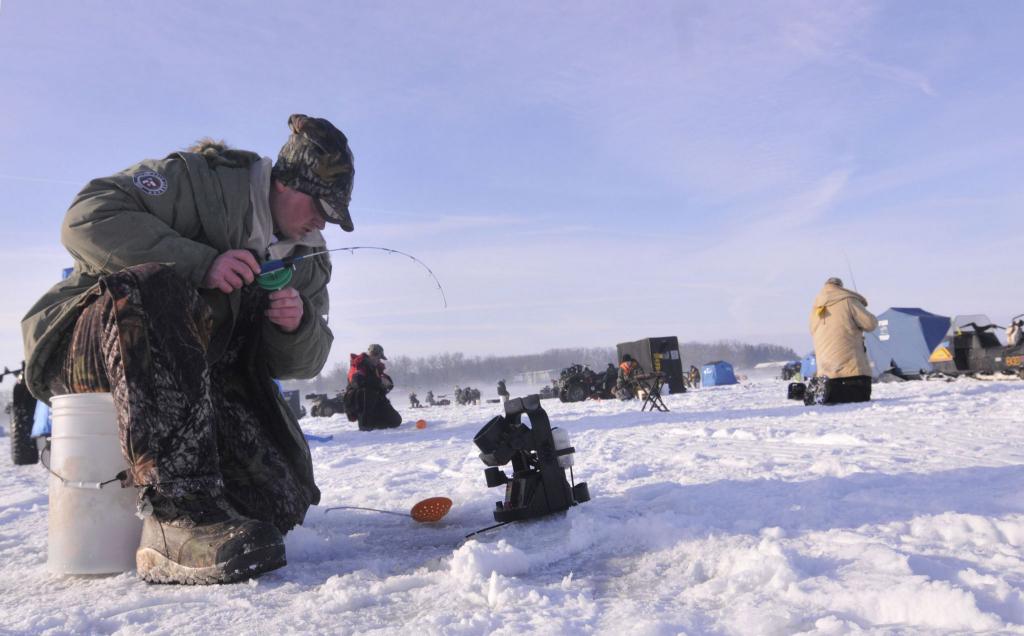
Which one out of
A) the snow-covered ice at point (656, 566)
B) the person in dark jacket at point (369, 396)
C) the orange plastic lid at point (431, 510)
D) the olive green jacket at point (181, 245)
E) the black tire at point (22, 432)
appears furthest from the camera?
the person in dark jacket at point (369, 396)

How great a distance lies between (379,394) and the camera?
1125 cm

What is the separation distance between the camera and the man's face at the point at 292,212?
2.38m

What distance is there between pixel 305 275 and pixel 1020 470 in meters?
2.78

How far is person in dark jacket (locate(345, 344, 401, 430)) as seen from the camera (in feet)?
36.1

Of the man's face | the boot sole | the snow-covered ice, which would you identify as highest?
the man's face

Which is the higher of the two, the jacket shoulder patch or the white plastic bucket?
the jacket shoulder patch

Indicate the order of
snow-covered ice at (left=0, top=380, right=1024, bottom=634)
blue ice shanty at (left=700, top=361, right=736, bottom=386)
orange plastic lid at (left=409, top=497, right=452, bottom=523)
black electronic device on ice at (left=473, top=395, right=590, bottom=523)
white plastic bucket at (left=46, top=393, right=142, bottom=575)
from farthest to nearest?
blue ice shanty at (left=700, top=361, right=736, bottom=386) → orange plastic lid at (left=409, top=497, right=452, bottom=523) → black electronic device on ice at (left=473, top=395, right=590, bottom=523) → white plastic bucket at (left=46, top=393, right=142, bottom=575) → snow-covered ice at (left=0, top=380, right=1024, bottom=634)

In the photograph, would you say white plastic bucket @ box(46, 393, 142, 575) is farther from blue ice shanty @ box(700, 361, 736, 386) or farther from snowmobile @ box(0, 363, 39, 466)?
blue ice shanty @ box(700, 361, 736, 386)

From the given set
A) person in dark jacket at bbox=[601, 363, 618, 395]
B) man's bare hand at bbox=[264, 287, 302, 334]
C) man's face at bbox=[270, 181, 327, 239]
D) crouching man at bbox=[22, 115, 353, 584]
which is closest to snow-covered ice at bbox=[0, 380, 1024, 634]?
crouching man at bbox=[22, 115, 353, 584]

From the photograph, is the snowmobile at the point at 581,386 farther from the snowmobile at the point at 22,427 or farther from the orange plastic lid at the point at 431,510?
the orange plastic lid at the point at 431,510

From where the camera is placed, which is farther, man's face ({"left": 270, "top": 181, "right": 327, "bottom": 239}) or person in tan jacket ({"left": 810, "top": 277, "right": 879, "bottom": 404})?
person in tan jacket ({"left": 810, "top": 277, "right": 879, "bottom": 404})

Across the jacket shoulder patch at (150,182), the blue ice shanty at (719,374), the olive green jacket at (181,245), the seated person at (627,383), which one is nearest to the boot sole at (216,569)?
the olive green jacket at (181,245)

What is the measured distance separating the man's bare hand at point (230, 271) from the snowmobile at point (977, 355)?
14.3 m

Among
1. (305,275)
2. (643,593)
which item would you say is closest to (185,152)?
(305,275)
